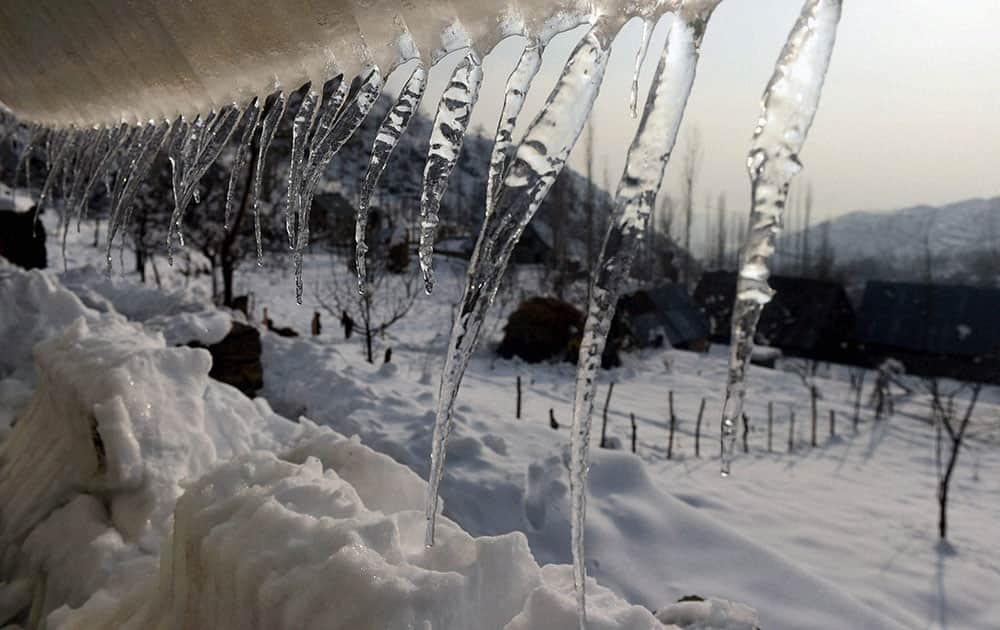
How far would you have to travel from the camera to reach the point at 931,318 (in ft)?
63.9

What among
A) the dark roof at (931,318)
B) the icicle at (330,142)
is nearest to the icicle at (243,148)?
the icicle at (330,142)

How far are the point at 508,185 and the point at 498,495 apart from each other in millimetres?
3856

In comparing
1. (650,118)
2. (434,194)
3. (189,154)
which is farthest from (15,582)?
(650,118)

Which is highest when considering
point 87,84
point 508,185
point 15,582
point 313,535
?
point 87,84

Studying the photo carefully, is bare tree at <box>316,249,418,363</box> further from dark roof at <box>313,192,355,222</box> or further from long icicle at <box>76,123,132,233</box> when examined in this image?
long icicle at <box>76,123,132,233</box>

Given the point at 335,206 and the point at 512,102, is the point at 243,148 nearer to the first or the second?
the point at 512,102

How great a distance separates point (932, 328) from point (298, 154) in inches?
905

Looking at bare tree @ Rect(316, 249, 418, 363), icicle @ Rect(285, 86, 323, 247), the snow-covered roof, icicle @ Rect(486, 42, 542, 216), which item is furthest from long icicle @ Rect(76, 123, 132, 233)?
bare tree @ Rect(316, 249, 418, 363)

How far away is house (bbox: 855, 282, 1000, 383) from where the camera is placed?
18359 mm

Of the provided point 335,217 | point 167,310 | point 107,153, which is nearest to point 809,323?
point 335,217

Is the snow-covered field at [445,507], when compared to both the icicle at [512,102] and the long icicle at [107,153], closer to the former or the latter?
the long icicle at [107,153]

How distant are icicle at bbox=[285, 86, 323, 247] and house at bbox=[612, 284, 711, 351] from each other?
16.3 meters

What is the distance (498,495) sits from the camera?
400cm

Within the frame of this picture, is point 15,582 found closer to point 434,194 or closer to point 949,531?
point 434,194
